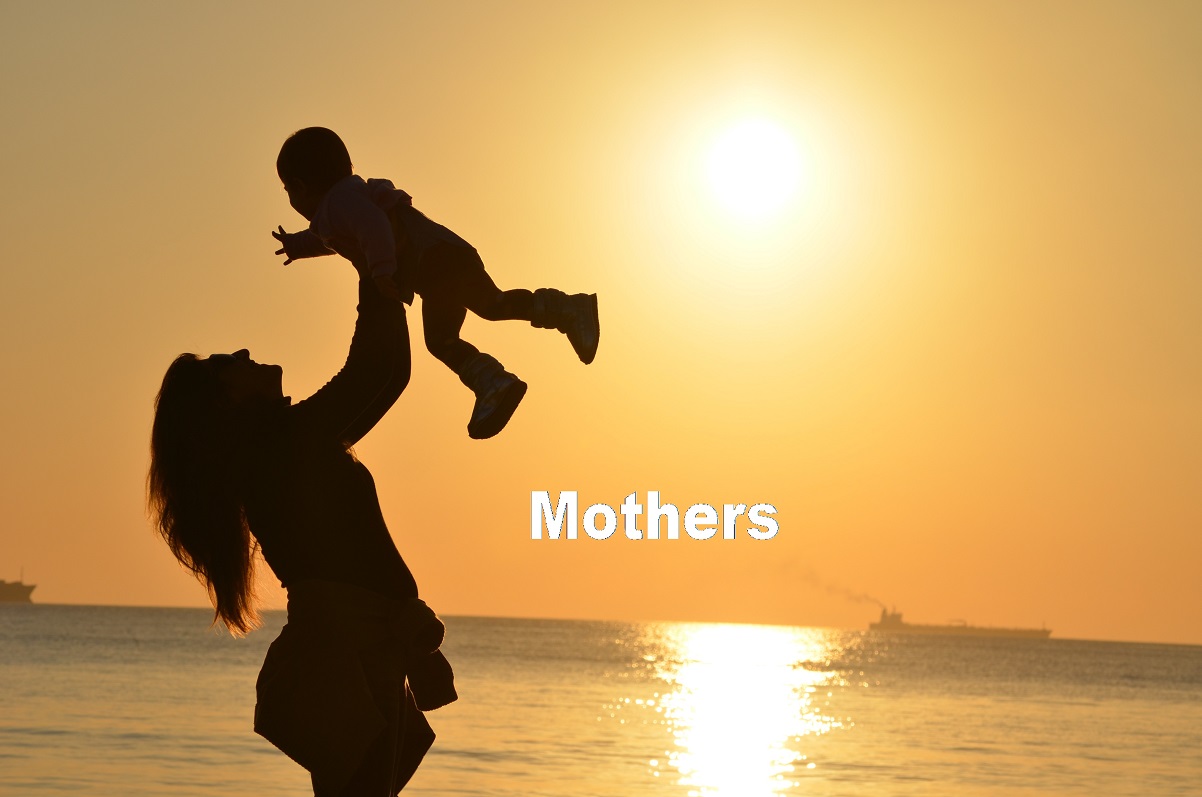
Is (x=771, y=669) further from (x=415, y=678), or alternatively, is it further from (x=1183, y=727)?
(x=415, y=678)

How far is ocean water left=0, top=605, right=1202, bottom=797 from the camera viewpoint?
25.3m

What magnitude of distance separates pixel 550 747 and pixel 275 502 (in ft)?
97.4

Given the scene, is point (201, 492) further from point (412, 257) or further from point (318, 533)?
point (412, 257)

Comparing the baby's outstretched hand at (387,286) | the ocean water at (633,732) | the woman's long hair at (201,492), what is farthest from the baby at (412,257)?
the ocean water at (633,732)

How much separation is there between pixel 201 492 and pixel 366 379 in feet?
1.38

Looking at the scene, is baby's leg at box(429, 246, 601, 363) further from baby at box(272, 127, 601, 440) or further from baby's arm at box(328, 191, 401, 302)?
baby's arm at box(328, 191, 401, 302)

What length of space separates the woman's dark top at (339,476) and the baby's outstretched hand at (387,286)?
0.01 metres

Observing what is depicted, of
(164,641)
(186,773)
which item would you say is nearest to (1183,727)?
(186,773)

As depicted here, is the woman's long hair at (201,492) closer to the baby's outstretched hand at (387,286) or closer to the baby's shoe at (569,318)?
the baby's outstretched hand at (387,286)

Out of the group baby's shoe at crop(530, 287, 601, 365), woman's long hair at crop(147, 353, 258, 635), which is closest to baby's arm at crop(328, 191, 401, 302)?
woman's long hair at crop(147, 353, 258, 635)

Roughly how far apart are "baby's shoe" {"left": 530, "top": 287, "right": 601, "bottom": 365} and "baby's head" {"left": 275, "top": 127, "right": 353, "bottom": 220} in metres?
0.64

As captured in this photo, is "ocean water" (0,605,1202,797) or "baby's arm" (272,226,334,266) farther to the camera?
"ocean water" (0,605,1202,797)

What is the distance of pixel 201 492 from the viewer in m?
3.19

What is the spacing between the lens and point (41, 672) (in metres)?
52.9
